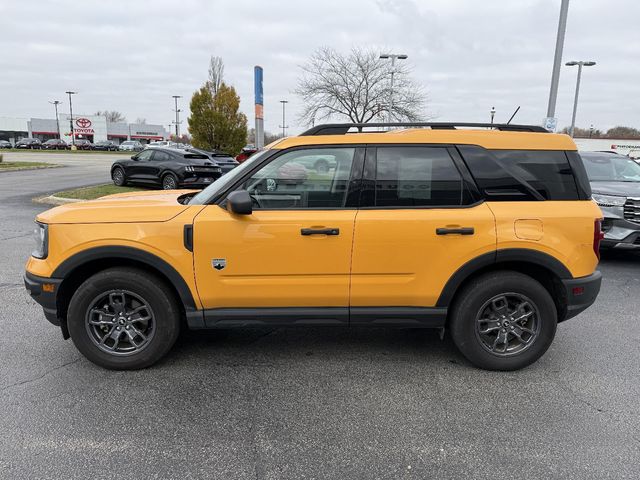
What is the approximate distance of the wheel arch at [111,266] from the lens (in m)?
3.26

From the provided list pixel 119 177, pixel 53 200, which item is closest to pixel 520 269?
pixel 53 200

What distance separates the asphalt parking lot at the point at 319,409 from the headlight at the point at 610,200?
3112 millimetres

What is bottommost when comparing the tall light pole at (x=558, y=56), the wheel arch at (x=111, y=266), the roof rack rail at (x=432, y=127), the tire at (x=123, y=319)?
the tire at (x=123, y=319)

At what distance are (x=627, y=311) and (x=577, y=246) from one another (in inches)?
86.6

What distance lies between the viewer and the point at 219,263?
10.8ft

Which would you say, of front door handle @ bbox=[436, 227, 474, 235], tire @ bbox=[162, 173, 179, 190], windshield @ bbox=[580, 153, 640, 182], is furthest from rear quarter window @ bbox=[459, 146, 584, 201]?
tire @ bbox=[162, 173, 179, 190]

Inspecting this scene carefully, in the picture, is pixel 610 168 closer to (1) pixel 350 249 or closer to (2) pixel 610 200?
(2) pixel 610 200

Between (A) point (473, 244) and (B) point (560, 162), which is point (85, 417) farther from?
(B) point (560, 162)

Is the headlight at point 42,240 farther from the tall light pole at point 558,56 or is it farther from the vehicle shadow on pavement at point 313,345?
the tall light pole at point 558,56

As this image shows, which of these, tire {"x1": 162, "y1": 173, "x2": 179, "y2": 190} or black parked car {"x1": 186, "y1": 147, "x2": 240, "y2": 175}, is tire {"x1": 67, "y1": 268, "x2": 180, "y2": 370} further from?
black parked car {"x1": 186, "y1": 147, "x2": 240, "y2": 175}

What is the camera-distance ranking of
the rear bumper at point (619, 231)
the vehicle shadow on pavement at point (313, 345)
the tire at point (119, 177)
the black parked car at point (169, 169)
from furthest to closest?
the tire at point (119, 177), the black parked car at point (169, 169), the rear bumper at point (619, 231), the vehicle shadow on pavement at point (313, 345)

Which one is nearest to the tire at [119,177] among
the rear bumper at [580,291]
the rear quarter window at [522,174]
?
the rear quarter window at [522,174]

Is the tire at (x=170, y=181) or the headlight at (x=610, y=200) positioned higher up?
the headlight at (x=610, y=200)

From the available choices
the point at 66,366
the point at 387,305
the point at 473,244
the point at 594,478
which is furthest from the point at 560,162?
the point at 66,366
